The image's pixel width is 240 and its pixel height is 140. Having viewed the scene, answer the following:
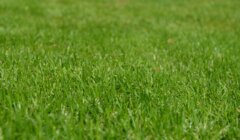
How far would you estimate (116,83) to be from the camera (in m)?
4.50

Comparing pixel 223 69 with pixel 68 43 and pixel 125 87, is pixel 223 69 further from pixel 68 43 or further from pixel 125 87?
pixel 68 43

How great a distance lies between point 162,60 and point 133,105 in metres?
2.31

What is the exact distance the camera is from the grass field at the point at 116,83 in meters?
3.26

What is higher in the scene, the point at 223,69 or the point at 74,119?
the point at 74,119

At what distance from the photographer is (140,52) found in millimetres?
6691

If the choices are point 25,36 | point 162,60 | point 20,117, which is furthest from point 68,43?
point 20,117

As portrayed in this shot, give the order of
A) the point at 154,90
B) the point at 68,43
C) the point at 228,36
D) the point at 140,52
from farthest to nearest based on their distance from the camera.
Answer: the point at 228,36 < the point at 68,43 < the point at 140,52 < the point at 154,90

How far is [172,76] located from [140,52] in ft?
6.11

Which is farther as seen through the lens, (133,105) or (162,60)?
(162,60)

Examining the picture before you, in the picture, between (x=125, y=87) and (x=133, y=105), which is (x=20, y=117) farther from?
(x=125, y=87)

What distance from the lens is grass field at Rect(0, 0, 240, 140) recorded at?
10.7 ft

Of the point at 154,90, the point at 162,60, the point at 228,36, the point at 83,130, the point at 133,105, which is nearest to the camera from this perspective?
the point at 83,130

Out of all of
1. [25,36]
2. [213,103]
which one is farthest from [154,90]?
[25,36]

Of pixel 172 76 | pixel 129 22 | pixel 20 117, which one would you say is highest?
pixel 20 117
